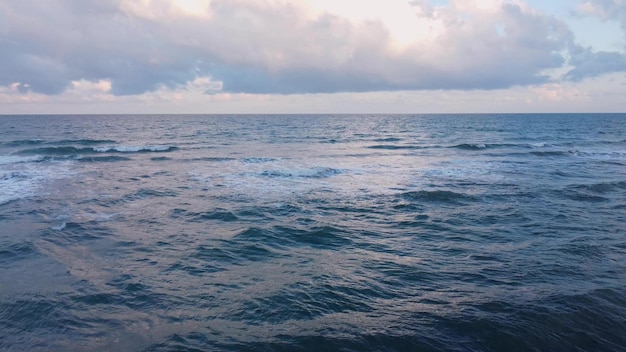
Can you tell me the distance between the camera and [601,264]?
11445 millimetres

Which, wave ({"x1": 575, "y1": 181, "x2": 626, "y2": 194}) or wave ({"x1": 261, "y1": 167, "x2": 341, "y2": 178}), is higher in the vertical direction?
Answer: wave ({"x1": 575, "y1": 181, "x2": 626, "y2": 194})

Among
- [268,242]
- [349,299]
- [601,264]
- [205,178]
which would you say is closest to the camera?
[349,299]

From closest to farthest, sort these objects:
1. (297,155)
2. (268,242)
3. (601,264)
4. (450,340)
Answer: (450,340), (601,264), (268,242), (297,155)

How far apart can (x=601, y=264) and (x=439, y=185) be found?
40.7 feet

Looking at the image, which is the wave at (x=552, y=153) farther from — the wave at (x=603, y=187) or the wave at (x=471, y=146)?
the wave at (x=603, y=187)

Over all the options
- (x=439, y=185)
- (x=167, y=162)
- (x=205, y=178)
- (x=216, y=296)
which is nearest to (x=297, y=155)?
(x=167, y=162)

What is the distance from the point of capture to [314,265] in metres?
11.7

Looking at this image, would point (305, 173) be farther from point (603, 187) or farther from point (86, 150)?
point (86, 150)

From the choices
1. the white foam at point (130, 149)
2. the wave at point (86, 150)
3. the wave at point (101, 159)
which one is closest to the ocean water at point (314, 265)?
the wave at point (101, 159)

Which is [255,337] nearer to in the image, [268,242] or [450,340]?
[450,340]

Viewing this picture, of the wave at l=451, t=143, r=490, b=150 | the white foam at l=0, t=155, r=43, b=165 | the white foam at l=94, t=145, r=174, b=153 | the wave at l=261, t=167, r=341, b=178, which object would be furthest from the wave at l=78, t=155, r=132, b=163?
the wave at l=451, t=143, r=490, b=150

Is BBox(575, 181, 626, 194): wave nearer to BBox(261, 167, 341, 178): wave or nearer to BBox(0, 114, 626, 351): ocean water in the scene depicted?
BBox(0, 114, 626, 351): ocean water

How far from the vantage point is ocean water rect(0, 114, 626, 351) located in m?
8.04

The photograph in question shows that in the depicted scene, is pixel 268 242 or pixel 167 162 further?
pixel 167 162
